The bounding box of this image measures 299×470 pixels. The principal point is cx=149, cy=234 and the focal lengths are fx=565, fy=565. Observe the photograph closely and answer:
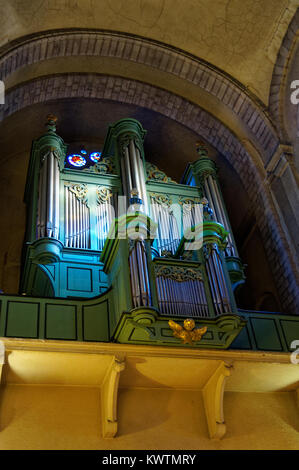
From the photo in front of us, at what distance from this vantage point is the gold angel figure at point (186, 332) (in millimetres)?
7855

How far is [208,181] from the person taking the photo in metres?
12.5

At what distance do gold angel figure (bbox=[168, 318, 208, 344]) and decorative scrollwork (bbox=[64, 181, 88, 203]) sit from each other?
396 centimetres

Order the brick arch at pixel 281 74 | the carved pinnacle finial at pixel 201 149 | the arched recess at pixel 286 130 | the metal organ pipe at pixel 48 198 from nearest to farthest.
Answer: the metal organ pipe at pixel 48 198, the arched recess at pixel 286 130, the brick arch at pixel 281 74, the carved pinnacle finial at pixel 201 149

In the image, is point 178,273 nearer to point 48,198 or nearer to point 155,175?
point 48,198

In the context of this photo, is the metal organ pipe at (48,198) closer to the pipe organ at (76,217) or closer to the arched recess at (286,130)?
the pipe organ at (76,217)

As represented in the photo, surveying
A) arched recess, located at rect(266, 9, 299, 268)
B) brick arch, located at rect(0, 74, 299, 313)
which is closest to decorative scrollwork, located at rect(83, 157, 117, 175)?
brick arch, located at rect(0, 74, 299, 313)

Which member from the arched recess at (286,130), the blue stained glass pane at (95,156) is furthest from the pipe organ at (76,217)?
the arched recess at (286,130)

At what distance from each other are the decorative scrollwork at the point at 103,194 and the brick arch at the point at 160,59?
3114 millimetres

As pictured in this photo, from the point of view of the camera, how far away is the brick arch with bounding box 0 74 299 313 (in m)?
→ 11.7

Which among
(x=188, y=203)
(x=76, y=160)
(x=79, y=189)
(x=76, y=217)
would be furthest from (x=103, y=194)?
(x=76, y=160)

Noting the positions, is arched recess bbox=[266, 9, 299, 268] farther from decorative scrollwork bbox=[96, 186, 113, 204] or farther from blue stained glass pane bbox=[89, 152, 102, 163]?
blue stained glass pane bbox=[89, 152, 102, 163]

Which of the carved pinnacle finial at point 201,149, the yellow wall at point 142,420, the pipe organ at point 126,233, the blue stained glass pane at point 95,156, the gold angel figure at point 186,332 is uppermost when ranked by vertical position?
the blue stained glass pane at point 95,156
